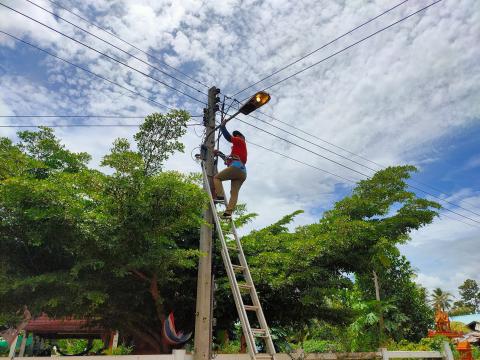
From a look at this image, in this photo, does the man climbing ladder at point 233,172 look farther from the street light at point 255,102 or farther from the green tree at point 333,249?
the green tree at point 333,249

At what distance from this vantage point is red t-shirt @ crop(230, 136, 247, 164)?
308 inches

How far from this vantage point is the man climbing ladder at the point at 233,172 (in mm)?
7574

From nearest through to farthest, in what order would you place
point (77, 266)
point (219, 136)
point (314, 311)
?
point (77, 266) < point (219, 136) < point (314, 311)

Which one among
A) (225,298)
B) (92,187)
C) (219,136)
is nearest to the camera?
(92,187)

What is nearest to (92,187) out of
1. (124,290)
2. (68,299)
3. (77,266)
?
(77,266)

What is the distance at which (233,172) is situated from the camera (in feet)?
24.8

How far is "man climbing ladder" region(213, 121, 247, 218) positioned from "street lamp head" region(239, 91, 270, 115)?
79 centimetres

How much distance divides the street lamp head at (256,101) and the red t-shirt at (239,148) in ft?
2.56

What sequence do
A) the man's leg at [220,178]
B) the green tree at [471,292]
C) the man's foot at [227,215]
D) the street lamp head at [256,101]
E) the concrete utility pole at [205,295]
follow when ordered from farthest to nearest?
the green tree at [471,292] → the man's foot at [227,215] → the man's leg at [220,178] → the street lamp head at [256,101] → the concrete utility pole at [205,295]

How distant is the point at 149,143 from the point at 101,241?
8.95 ft

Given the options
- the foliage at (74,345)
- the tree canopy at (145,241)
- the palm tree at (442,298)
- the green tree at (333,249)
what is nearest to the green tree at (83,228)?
the tree canopy at (145,241)

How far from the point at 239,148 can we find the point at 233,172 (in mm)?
615

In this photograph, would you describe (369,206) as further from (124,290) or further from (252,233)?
(124,290)

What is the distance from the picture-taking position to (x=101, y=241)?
6273 mm
